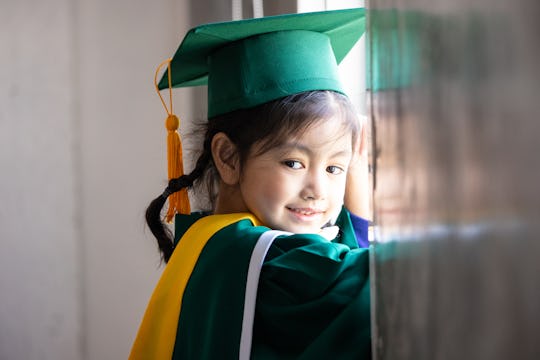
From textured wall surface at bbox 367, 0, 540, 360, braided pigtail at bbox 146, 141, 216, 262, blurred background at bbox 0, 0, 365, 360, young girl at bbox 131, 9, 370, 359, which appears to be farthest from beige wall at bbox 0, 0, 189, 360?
textured wall surface at bbox 367, 0, 540, 360

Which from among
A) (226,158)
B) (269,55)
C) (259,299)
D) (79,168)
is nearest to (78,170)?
(79,168)

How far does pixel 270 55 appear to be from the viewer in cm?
99

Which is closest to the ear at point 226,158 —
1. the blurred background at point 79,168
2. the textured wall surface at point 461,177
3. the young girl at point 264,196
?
the young girl at point 264,196

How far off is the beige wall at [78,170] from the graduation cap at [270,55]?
82 cm

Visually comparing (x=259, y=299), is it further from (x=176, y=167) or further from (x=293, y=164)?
(x=176, y=167)

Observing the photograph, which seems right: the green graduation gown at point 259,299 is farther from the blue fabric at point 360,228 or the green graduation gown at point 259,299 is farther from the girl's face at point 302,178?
the blue fabric at point 360,228

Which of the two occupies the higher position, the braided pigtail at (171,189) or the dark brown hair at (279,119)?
the dark brown hair at (279,119)

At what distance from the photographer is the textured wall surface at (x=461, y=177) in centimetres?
22

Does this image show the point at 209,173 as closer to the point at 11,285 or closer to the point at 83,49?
the point at 83,49

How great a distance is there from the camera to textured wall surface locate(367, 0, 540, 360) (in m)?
0.22

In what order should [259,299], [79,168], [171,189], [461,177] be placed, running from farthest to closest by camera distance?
[79,168] < [171,189] < [259,299] < [461,177]

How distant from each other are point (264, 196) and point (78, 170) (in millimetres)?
1175

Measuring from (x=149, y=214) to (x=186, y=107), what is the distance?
0.59 metres

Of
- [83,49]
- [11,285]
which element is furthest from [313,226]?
[11,285]
